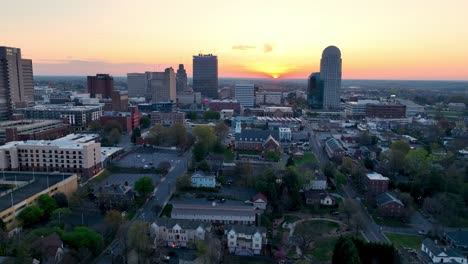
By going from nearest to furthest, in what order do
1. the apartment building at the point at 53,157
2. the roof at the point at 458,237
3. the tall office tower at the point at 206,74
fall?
the roof at the point at 458,237, the apartment building at the point at 53,157, the tall office tower at the point at 206,74

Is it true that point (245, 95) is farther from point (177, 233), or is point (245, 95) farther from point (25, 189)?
point (177, 233)

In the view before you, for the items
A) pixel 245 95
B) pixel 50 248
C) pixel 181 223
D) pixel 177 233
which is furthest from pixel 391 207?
pixel 245 95

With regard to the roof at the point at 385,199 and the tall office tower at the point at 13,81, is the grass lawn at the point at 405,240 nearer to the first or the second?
the roof at the point at 385,199

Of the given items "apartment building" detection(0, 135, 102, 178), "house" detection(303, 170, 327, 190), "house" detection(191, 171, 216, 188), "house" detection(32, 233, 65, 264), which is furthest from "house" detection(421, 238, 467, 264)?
"apartment building" detection(0, 135, 102, 178)

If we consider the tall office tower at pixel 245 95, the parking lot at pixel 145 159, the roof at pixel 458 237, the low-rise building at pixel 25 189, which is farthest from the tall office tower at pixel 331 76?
the low-rise building at pixel 25 189

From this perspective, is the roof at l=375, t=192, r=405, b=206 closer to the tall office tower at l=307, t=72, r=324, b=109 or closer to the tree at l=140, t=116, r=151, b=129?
the tree at l=140, t=116, r=151, b=129
